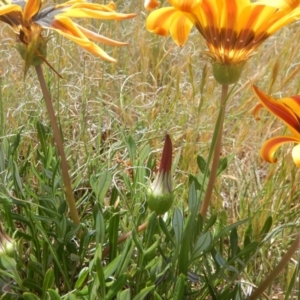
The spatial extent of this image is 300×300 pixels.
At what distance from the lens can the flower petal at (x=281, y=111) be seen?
76 cm

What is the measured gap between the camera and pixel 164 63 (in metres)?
1.80

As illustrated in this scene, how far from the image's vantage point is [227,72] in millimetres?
780

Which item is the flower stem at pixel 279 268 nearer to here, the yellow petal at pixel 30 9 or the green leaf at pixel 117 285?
the green leaf at pixel 117 285

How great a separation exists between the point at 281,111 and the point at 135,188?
370 millimetres

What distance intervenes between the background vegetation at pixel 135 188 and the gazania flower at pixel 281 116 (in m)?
0.15

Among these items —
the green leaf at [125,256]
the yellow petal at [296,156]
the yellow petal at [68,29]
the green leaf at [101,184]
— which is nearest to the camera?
the yellow petal at [296,156]

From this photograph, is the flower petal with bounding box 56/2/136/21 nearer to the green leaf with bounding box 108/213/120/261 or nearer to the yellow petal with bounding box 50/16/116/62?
the yellow petal with bounding box 50/16/116/62

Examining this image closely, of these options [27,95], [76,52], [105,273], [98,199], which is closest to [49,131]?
[27,95]

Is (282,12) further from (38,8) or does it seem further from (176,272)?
(176,272)

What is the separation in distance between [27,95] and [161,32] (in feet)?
2.50

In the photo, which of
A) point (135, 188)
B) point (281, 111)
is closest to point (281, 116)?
point (281, 111)

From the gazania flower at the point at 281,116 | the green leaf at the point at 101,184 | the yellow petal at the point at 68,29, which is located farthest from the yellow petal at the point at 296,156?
the green leaf at the point at 101,184

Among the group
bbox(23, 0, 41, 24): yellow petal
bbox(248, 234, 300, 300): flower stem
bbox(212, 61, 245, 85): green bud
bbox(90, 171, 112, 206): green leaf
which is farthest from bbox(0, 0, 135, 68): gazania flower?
bbox(248, 234, 300, 300): flower stem

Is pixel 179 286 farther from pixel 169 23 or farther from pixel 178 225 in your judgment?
pixel 169 23
